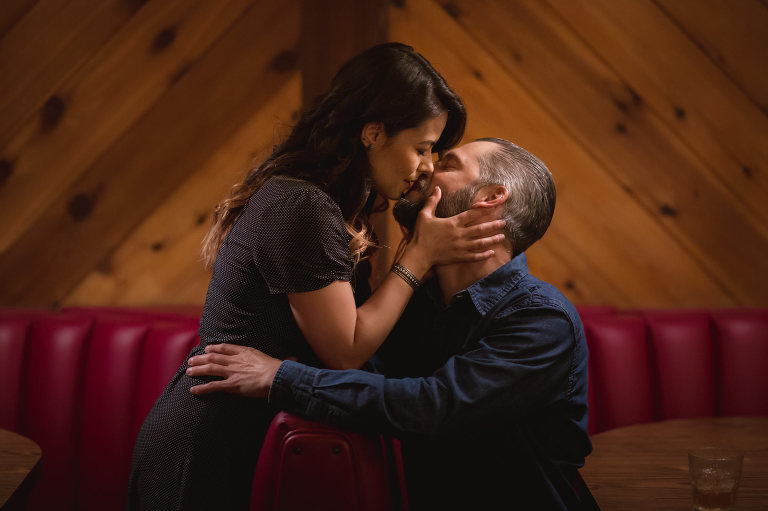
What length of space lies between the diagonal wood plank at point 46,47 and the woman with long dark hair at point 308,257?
109cm

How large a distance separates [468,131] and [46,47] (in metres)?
1.40

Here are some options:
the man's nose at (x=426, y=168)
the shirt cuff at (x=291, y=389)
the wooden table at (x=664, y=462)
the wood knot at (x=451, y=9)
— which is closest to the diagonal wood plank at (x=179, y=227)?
the wood knot at (x=451, y=9)

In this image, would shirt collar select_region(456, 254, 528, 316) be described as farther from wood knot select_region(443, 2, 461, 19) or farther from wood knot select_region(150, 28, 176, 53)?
wood knot select_region(150, 28, 176, 53)

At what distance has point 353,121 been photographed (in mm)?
1567

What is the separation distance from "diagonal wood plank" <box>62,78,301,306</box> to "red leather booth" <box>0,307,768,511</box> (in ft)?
0.64

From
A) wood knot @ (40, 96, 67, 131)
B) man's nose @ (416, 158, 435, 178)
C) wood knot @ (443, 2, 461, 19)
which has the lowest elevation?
man's nose @ (416, 158, 435, 178)

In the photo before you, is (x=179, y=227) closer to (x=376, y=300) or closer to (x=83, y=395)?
(x=83, y=395)

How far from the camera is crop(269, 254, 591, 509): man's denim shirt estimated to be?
1.34 meters

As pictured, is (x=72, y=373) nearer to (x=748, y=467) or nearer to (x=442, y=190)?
(x=442, y=190)

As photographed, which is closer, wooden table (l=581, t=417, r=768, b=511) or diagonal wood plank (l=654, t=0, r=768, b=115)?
wooden table (l=581, t=417, r=768, b=511)

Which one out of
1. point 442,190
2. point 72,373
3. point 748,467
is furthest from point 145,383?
point 748,467

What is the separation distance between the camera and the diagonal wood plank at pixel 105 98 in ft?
7.73

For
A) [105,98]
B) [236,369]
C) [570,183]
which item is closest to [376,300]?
[236,369]

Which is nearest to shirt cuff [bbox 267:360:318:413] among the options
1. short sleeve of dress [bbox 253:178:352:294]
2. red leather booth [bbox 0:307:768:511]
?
short sleeve of dress [bbox 253:178:352:294]
